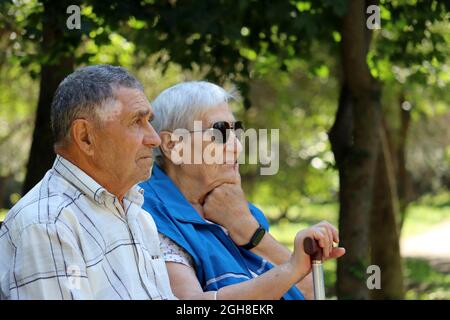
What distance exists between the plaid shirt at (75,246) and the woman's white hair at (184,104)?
26.8 inches

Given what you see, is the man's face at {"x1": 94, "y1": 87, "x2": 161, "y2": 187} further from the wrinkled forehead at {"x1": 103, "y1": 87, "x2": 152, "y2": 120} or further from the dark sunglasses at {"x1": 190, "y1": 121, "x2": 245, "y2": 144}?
the dark sunglasses at {"x1": 190, "y1": 121, "x2": 245, "y2": 144}

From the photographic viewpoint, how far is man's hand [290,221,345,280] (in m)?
2.93

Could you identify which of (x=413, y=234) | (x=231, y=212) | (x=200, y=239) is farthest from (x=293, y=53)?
(x=413, y=234)

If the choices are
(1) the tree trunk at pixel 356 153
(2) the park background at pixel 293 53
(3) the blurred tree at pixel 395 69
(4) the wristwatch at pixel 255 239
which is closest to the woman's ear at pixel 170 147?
(4) the wristwatch at pixel 255 239

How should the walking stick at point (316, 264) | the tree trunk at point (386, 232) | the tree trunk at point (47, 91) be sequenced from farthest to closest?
the tree trunk at point (386, 232) → the tree trunk at point (47, 91) → the walking stick at point (316, 264)

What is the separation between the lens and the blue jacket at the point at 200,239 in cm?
329

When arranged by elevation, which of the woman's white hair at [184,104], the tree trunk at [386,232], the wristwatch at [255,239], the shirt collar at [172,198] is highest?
the woman's white hair at [184,104]

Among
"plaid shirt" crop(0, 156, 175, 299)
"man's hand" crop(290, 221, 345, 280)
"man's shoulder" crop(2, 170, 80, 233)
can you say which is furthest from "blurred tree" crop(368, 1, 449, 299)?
"man's shoulder" crop(2, 170, 80, 233)

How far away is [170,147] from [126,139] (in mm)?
815

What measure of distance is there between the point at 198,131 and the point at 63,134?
0.92 meters

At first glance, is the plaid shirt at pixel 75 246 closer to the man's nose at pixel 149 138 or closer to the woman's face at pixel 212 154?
the man's nose at pixel 149 138

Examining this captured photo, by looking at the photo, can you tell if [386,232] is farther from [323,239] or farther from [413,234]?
[413,234]

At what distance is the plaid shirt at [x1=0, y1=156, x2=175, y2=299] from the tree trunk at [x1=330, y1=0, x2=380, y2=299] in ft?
10.4
